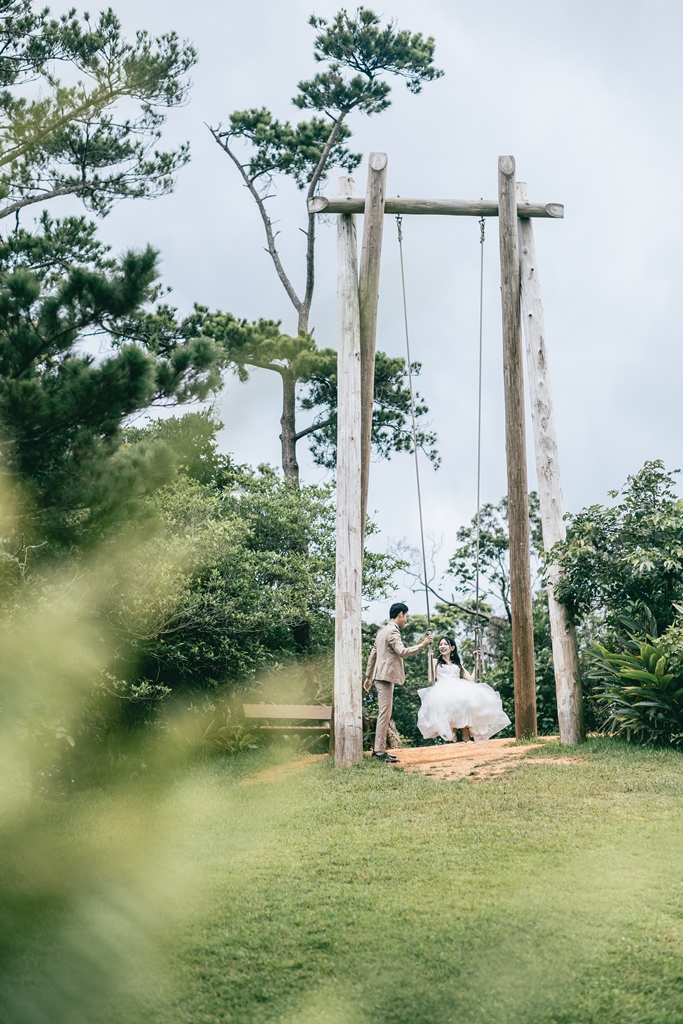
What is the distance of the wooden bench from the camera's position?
1125cm

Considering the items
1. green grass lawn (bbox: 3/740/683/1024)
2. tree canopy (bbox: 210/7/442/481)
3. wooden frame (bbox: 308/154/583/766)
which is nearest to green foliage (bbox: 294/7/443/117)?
tree canopy (bbox: 210/7/442/481)

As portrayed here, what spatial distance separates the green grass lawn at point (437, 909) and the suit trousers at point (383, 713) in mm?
1353

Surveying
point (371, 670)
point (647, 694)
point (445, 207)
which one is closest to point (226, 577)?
point (371, 670)

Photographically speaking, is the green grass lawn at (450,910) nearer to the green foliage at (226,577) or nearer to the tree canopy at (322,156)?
the green foliage at (226,577)

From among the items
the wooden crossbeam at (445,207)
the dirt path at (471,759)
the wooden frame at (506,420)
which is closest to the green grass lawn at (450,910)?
the dirt path at (471,759)

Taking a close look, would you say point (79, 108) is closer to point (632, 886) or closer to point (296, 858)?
point (296, 858)

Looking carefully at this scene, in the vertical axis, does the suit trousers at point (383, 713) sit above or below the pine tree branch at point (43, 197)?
below

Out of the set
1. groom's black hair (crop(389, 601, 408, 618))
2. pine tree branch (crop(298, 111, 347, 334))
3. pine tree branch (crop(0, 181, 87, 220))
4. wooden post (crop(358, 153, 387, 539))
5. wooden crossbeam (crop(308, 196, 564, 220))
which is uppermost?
pine tree branch (crop(298, 111, 347, 334))

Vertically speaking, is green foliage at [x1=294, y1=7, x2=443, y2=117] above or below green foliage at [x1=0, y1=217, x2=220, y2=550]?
above

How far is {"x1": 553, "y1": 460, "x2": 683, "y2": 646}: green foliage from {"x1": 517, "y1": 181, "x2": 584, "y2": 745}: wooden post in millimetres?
172

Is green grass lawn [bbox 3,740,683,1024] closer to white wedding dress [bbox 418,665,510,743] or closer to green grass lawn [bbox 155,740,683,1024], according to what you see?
green grass lawn [bbox 155,740,683,1024]

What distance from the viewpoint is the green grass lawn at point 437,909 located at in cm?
407

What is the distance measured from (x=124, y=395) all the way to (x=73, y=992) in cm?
321

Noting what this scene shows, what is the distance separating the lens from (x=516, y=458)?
31.2ft
